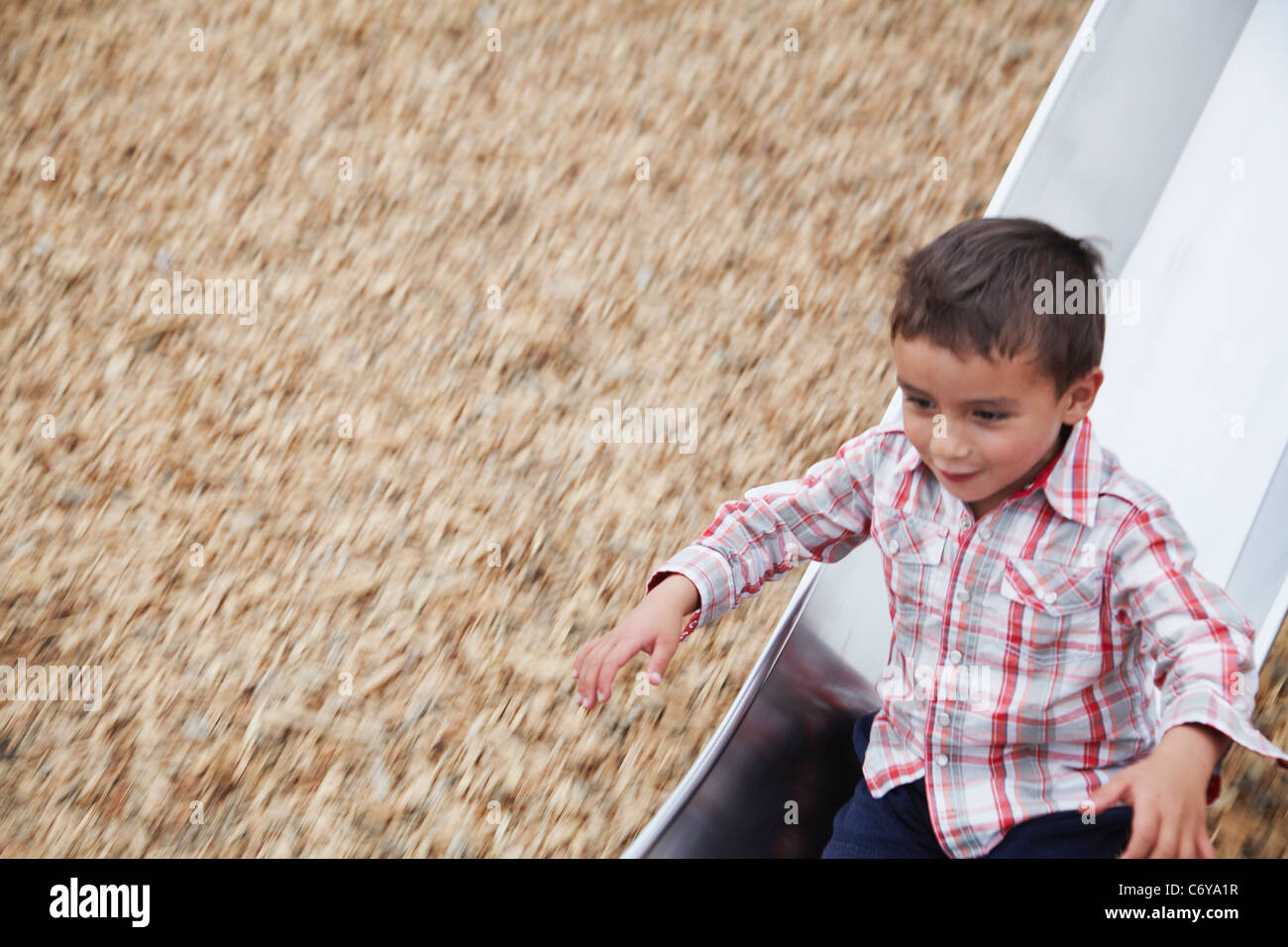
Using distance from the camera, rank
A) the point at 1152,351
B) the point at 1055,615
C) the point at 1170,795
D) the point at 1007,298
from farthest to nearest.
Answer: the point at 1152,351, the point at 1055,615, the point at 1007,298, the point at 1170,795

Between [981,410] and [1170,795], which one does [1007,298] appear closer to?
[981,410]

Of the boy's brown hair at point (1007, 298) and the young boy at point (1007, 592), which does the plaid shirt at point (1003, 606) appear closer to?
the young boy at point (1007, 592)

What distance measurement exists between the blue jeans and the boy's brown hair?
1.77 ft

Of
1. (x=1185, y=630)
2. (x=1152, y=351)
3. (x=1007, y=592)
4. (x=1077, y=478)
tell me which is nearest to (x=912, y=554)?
(x=1007, y=592)

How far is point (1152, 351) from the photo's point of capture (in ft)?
7.20

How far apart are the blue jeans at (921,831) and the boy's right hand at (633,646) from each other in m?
0.37

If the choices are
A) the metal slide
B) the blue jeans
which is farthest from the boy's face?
the metal slide

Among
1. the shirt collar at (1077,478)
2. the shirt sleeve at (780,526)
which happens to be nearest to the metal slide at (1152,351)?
the shirt sleeve at (780,526)

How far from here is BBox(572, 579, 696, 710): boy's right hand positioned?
4.28ft

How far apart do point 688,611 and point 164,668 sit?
134cm

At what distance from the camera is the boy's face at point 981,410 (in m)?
1.20

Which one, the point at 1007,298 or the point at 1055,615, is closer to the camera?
the point at 1007,298

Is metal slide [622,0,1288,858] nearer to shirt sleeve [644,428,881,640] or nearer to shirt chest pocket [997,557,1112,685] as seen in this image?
shirt sleeve [644,428,881,640]

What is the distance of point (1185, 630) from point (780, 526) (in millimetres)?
508
